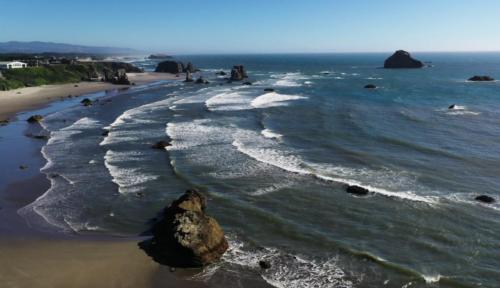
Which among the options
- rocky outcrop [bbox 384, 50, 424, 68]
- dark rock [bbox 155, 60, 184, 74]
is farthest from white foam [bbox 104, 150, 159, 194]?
rocky outcrop [bbox 384, 50, 424, 68]

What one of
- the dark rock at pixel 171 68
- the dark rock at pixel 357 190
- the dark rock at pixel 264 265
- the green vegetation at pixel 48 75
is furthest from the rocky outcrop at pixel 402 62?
the dark rock at pixel 264 265

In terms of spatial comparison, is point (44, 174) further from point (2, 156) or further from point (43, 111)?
point (43, 111)

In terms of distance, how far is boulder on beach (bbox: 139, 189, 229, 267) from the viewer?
62.3 feet

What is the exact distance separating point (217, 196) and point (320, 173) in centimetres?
780

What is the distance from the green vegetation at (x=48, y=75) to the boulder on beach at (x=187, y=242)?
246 feet

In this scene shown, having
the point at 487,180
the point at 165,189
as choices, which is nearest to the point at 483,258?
the point at 487,180

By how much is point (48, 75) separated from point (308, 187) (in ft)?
307

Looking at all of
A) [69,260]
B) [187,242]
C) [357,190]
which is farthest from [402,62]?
[69,260]

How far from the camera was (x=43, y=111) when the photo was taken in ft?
208

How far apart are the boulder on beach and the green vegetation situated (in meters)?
75.1

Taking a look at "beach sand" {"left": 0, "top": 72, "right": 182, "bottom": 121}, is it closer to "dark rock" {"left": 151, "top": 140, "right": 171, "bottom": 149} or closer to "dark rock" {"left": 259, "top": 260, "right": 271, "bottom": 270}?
"dark rock" {"left": 151, "top": 140, "right": 171, "bottom": 149}

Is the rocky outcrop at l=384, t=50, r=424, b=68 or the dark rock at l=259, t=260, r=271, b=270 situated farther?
the rocky outcrop at l=384, t=50, r=424, b=68

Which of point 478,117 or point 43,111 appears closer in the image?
point 478,117

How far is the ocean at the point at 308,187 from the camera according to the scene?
1966 centimetres
